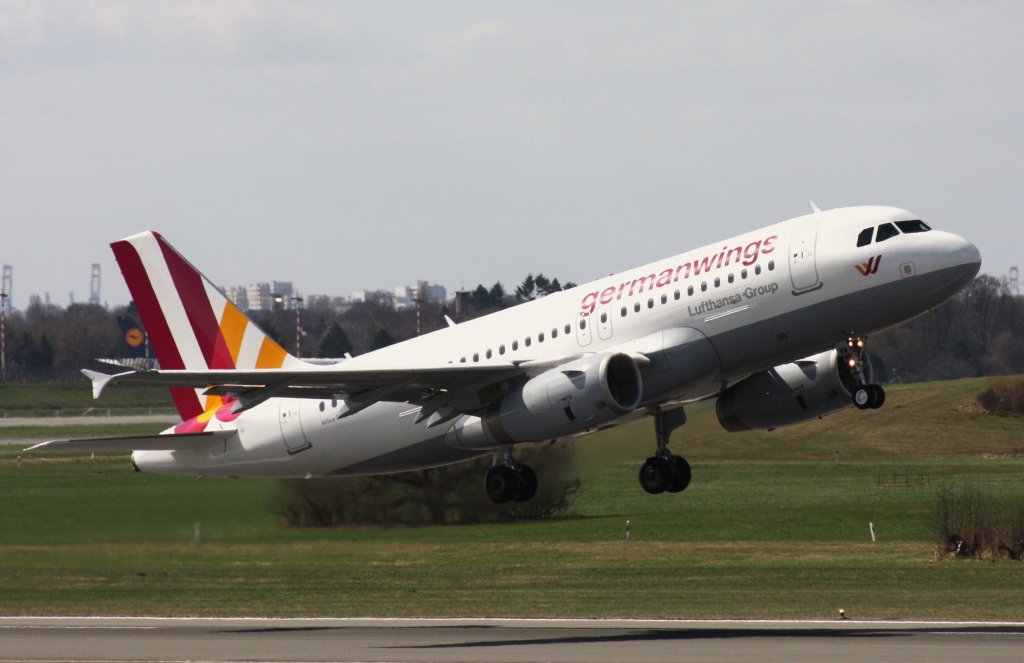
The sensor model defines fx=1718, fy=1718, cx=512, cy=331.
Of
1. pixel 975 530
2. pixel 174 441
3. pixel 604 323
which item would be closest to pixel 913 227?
pixel 604 323

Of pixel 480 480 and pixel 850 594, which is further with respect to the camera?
pixel 480 480

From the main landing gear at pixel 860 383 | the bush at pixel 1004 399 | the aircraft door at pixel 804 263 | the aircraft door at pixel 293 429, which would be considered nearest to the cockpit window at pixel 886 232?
the aircraft door at pixel 804 263

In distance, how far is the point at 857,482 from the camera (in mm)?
91125

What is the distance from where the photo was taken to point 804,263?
3844 centimetres

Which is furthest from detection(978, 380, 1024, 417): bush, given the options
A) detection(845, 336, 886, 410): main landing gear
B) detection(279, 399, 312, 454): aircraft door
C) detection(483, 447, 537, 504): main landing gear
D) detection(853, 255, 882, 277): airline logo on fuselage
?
detection(853, 255, 882, 277): airline logo on fuselage

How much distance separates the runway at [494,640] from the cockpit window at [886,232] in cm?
916

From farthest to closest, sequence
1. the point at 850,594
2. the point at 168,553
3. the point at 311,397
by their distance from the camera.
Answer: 1. the point at 850,594
2. the point at 168,553
3. the point at 311,397

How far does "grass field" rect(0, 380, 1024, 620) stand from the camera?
2007 inches

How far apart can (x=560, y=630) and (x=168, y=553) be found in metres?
12.7

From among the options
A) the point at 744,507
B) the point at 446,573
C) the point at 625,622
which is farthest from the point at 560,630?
the point at 744,507

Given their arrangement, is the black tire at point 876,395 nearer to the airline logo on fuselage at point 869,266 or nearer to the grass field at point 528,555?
the airline logo on fuselage at point 869,266

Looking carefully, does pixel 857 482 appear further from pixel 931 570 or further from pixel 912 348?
pixel 912 348

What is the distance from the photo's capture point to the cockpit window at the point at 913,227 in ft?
125

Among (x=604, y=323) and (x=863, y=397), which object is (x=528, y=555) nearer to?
(x=604, y=323)
